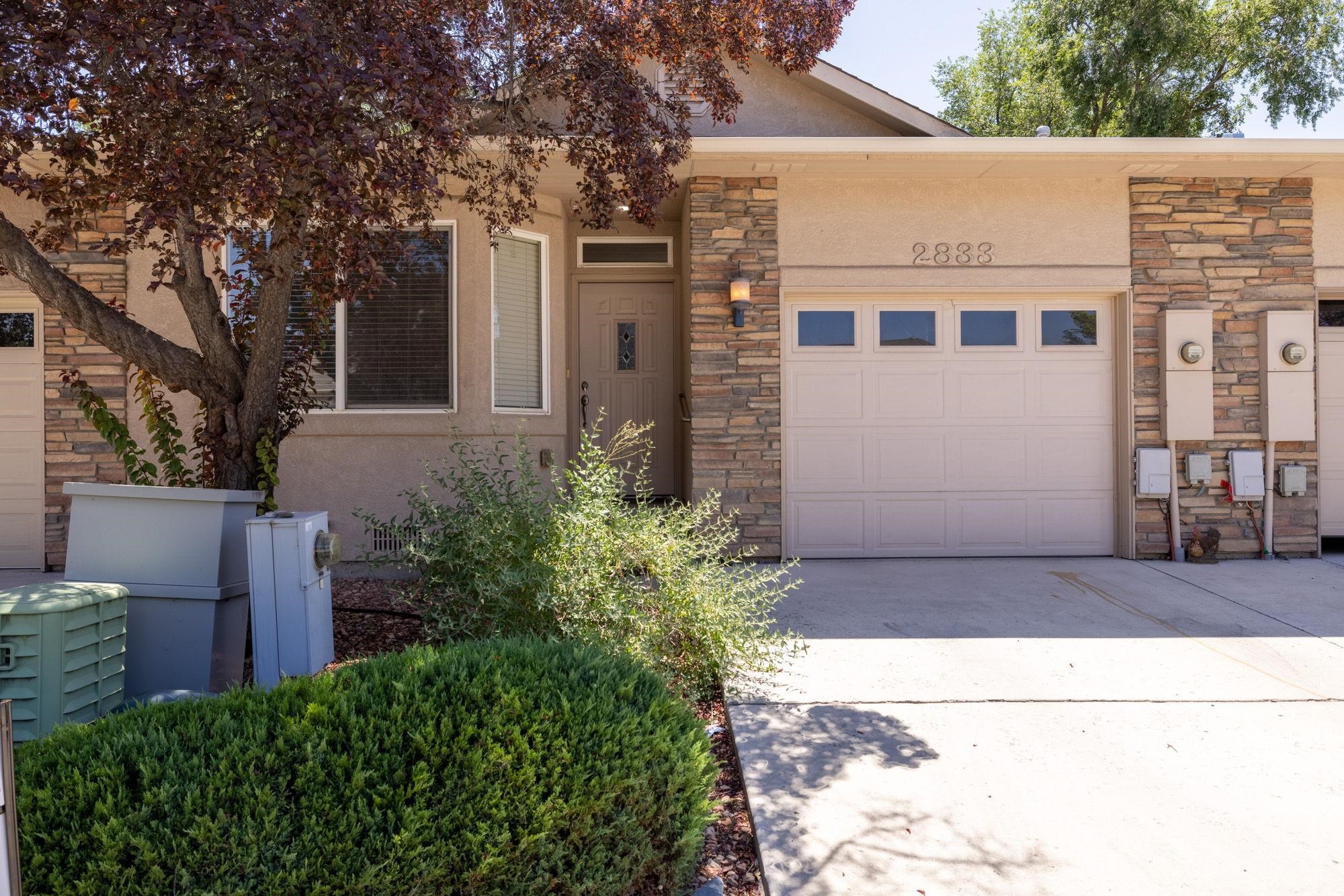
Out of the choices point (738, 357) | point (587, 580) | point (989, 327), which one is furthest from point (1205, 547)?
point (587, 580)

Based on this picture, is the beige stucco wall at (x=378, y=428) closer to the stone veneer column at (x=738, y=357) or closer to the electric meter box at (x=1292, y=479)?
the stone veneer column at (x=738, y=357)

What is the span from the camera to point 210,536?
3568mm

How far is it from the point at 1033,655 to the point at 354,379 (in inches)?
203

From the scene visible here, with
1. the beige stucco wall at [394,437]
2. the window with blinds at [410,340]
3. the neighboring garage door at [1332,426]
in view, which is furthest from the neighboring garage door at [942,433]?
the window with blinds at [410,340]

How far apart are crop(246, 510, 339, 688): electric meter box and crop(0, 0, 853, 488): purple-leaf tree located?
1066 mm

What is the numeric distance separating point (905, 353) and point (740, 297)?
1511 millimetres

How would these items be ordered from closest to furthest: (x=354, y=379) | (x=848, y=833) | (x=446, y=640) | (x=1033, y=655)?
(x=848, y=833)
(x=446, y=640)
(x=1033, y=655)
(x=354, y=379)

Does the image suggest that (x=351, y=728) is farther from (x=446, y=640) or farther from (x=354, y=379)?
(x=354, y=379)

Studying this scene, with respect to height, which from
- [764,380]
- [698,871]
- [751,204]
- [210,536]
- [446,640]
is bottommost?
[698,871]

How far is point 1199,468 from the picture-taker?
7.01 m

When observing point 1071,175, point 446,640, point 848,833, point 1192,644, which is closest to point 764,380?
point 1071,175

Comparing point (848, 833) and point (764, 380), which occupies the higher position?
point (764, 380)

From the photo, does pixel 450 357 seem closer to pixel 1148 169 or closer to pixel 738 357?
pixel 738 357

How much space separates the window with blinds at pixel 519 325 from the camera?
7.13 meters
